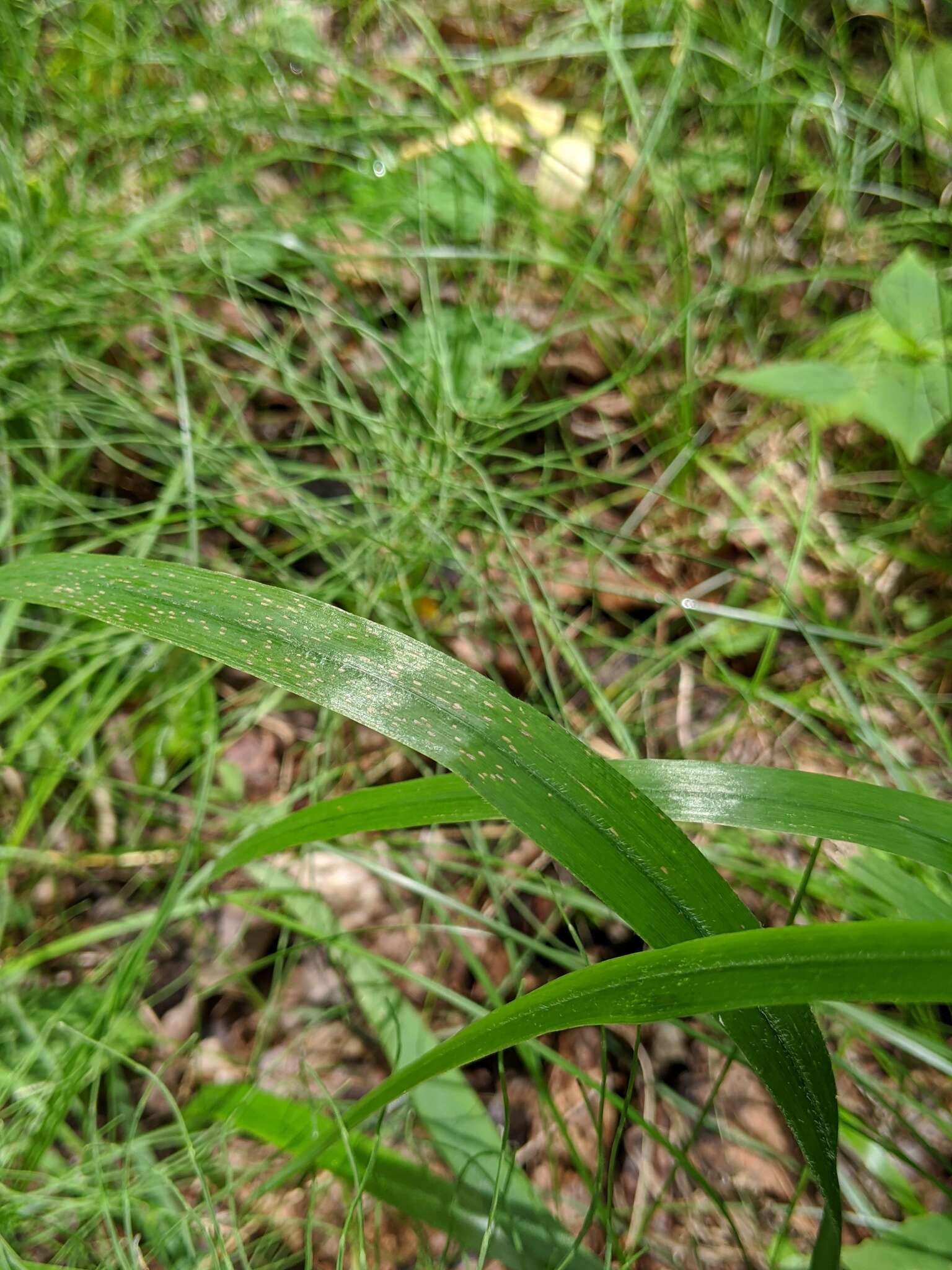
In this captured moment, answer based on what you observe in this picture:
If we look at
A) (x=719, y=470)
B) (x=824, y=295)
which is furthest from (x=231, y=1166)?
(x=824, y=295)

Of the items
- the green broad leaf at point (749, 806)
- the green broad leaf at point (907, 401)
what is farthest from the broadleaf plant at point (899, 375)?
the green broad leaf at point (749, 806)

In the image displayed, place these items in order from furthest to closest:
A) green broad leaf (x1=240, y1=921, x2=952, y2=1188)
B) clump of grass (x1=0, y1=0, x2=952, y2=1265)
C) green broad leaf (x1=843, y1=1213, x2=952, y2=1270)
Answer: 1. clump of grass (x1=0, y1=0, x2=952, y2=1265)
2. green broad leaf (x1=843, y1=1213, x2=952, y2=1270)
3. green broad leaf (x1=240, y1=921, x2=952, y2=1188)

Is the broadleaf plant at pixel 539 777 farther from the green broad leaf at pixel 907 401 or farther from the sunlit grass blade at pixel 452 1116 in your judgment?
the green broad leaf at pixel 907 401

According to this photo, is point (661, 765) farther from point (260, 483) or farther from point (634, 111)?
point (634, 111)

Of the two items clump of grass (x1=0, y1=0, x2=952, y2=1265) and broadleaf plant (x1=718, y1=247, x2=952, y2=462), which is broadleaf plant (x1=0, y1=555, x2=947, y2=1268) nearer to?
clump of grass (x1=0, y1=0, x2=952, y2=1265)

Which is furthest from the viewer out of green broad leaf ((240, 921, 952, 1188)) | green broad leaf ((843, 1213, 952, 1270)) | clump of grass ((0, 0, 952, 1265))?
clump of grass ((0, 0, 952, 1265))

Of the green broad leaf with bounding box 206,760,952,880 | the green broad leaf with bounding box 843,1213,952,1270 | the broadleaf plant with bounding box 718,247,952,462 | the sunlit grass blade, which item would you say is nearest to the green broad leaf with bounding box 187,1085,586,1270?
the sunlit grass blade

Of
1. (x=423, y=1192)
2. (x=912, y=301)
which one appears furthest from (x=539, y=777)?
(x=912, y=301)
